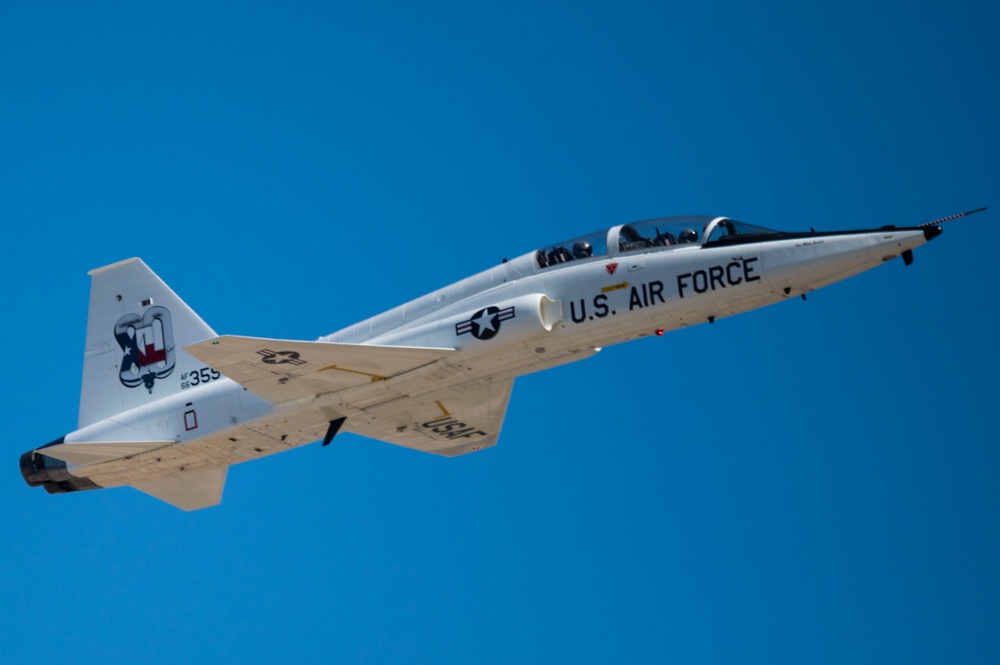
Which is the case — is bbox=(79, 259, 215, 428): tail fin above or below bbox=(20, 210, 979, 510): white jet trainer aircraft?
above

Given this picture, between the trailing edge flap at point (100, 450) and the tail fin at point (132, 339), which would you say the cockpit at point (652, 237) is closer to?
the tail fin at point (132, 339)

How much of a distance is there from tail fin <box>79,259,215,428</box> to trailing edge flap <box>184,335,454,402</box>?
10.6ft

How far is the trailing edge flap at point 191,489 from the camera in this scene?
25.8 metres

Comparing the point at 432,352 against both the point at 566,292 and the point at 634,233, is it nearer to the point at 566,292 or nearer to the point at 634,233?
the point at 566,292

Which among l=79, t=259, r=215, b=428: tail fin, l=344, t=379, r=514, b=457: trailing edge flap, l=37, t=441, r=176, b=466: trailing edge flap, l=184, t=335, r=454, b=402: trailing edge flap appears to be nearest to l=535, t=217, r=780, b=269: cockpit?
l=184, t=335, r=454, b=402: trailing edge flap

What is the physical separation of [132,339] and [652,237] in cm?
1034

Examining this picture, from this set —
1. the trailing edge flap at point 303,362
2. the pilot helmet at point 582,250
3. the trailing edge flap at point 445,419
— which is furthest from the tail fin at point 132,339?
the pilot helmet at point 582,250

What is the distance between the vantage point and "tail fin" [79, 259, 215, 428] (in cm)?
2547

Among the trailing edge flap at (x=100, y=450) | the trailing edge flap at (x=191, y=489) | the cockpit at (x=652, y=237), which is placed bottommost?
the trailing edge flap at (x=191, y=489)

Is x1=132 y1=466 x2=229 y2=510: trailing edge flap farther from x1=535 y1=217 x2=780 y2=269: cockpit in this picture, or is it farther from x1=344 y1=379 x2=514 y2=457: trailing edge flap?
x1=535 y1=217 x2=780 y2=269: cockpit

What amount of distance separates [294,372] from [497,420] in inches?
191

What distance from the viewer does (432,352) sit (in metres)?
22.2

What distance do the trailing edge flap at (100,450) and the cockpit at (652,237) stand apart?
306 inches

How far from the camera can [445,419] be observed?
2517 cm
